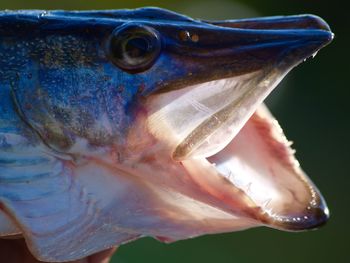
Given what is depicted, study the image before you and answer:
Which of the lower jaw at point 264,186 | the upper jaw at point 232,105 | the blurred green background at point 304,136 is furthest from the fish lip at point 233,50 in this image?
the blurred green background at point 304,136

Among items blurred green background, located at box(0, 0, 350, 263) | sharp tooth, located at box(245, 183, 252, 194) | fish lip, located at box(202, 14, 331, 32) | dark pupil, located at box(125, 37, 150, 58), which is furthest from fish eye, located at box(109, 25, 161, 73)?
blurred green background, located at box(0, 0, 350, 263)

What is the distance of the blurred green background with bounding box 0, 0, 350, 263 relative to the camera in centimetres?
504

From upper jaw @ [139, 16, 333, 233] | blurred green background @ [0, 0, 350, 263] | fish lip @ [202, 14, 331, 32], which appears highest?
fish lip @ [202, 14, 331, 32]

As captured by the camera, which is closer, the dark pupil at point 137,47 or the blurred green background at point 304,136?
the dark pupil at point 137,47

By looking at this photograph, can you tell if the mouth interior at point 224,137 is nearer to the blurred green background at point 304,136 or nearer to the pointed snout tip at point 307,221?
the pointed snout tip at point 307,221

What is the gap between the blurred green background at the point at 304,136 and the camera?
5.04m

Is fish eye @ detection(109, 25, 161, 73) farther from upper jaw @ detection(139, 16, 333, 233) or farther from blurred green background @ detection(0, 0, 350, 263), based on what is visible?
blurred green background @ detection(0, 0, 350, 263)

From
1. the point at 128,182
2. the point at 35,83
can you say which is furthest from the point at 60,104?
the point at 128,182

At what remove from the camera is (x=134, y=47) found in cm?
112

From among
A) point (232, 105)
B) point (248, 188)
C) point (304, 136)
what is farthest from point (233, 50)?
point (304, 136)

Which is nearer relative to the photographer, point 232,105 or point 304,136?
point 232,105

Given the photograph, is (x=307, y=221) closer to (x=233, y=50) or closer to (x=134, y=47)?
(x=233, y=50)

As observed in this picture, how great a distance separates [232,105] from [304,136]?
21.0 ft

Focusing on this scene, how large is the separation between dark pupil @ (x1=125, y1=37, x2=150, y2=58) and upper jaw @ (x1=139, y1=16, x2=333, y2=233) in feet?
0.16
